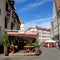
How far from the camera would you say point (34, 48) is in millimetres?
34344

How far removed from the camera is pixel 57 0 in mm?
110125

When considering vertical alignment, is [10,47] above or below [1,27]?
below

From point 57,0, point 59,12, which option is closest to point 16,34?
point 59,12

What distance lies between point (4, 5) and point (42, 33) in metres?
154

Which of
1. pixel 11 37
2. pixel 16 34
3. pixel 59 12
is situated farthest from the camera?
pixel 59 12

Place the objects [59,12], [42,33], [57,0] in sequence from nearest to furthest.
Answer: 1. [59,12]
2. [57,0]
3. [42,33]

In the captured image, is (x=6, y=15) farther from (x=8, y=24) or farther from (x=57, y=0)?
(x=57, y=0)

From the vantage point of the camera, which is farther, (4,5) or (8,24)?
(8,24)

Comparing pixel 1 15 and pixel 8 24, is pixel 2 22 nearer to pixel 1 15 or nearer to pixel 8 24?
pixel 1 15

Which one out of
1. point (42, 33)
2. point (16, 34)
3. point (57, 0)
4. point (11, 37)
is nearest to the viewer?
point (16, 34)

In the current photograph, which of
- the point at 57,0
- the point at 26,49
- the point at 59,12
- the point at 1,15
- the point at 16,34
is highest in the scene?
the point at 57,0

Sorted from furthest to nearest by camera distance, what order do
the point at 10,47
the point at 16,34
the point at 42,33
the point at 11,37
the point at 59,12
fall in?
the point at 42,33
the point at 59,12
the point at 11,37
the point at 16,34
the point at 10,47

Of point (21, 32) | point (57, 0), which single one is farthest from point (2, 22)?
point (57, 0)

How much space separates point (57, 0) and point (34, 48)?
258ft
